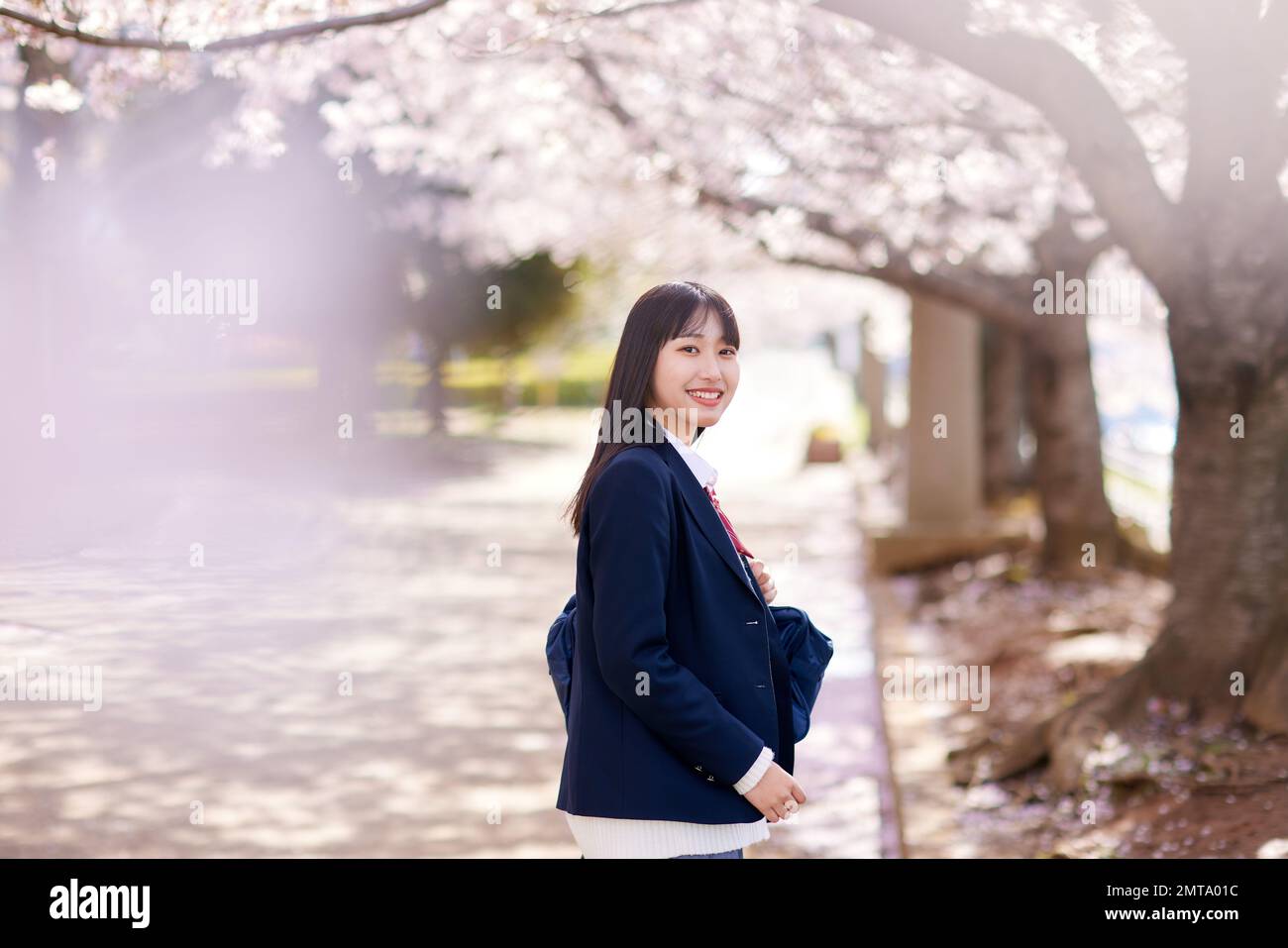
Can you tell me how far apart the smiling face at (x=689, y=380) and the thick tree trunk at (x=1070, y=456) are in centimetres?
952

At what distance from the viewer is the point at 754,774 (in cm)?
241

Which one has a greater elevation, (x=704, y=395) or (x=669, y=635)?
(x=704, y=395)

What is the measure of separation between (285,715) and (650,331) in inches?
217

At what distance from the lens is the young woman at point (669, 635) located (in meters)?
2.35

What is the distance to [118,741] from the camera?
6.48 metres

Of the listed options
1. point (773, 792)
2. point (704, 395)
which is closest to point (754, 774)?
point (773, 792)

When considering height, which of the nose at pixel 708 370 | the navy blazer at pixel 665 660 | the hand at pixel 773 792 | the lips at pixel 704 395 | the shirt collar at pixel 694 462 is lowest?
the hand at pixel 773 792

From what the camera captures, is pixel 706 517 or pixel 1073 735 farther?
pixel 1073 735

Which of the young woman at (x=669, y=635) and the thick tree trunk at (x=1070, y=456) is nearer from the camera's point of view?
the young woman at (x=669, y=635)

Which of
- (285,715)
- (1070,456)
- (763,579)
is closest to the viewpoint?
(763,579)

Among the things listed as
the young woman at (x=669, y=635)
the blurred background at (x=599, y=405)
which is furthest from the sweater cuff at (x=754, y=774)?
the blurred background at (x=599, y=405)

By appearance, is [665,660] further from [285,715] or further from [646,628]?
[285,715]

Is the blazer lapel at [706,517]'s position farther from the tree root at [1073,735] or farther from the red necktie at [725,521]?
the tree root at [1073,735]

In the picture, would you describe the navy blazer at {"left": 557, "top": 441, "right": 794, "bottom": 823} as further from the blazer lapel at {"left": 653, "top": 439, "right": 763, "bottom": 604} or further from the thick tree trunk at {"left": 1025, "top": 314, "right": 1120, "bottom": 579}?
the thick tree trunk at {"left": 1025, "top": 314, "right": 1120, "bottom": 579}
